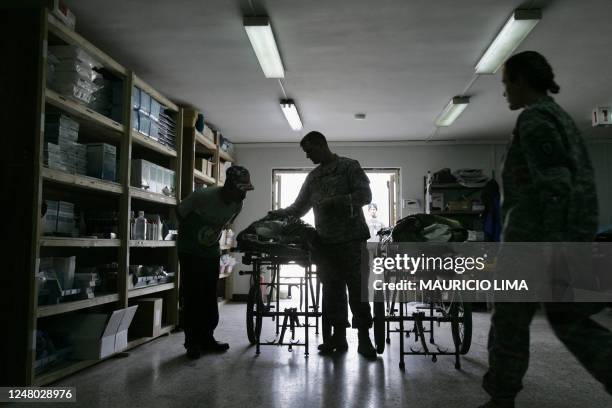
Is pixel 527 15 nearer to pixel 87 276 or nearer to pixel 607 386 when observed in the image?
pixel 607 386

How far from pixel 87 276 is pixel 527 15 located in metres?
3.83

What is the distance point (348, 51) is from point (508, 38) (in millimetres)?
1361

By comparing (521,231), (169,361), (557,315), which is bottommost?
(169,361)

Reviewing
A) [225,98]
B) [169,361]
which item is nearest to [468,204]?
[225,98]

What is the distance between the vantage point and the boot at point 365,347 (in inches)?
133

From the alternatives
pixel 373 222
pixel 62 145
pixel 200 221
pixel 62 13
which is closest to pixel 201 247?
pixel 200 221

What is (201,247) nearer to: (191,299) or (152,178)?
(191,299)

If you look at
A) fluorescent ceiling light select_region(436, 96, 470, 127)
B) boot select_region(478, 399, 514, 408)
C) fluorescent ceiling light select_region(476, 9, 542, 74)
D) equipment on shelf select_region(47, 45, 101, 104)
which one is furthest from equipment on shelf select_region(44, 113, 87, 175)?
fluorescent ceiling light select_region(436, 96, 470, 127)

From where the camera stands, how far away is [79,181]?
122 inches

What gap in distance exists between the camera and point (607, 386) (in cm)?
165

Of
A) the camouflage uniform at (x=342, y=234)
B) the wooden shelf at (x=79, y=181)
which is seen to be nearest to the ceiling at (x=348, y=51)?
the camouflage uniform at (x=342, y=234)

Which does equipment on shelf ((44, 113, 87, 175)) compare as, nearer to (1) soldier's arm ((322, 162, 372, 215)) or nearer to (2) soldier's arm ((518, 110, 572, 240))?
(1) soldier's arm ((322, 162, 372, 215))

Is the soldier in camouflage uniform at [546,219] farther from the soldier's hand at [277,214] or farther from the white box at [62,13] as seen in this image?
the white box at [62,13]

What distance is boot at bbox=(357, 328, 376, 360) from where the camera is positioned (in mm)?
3377
